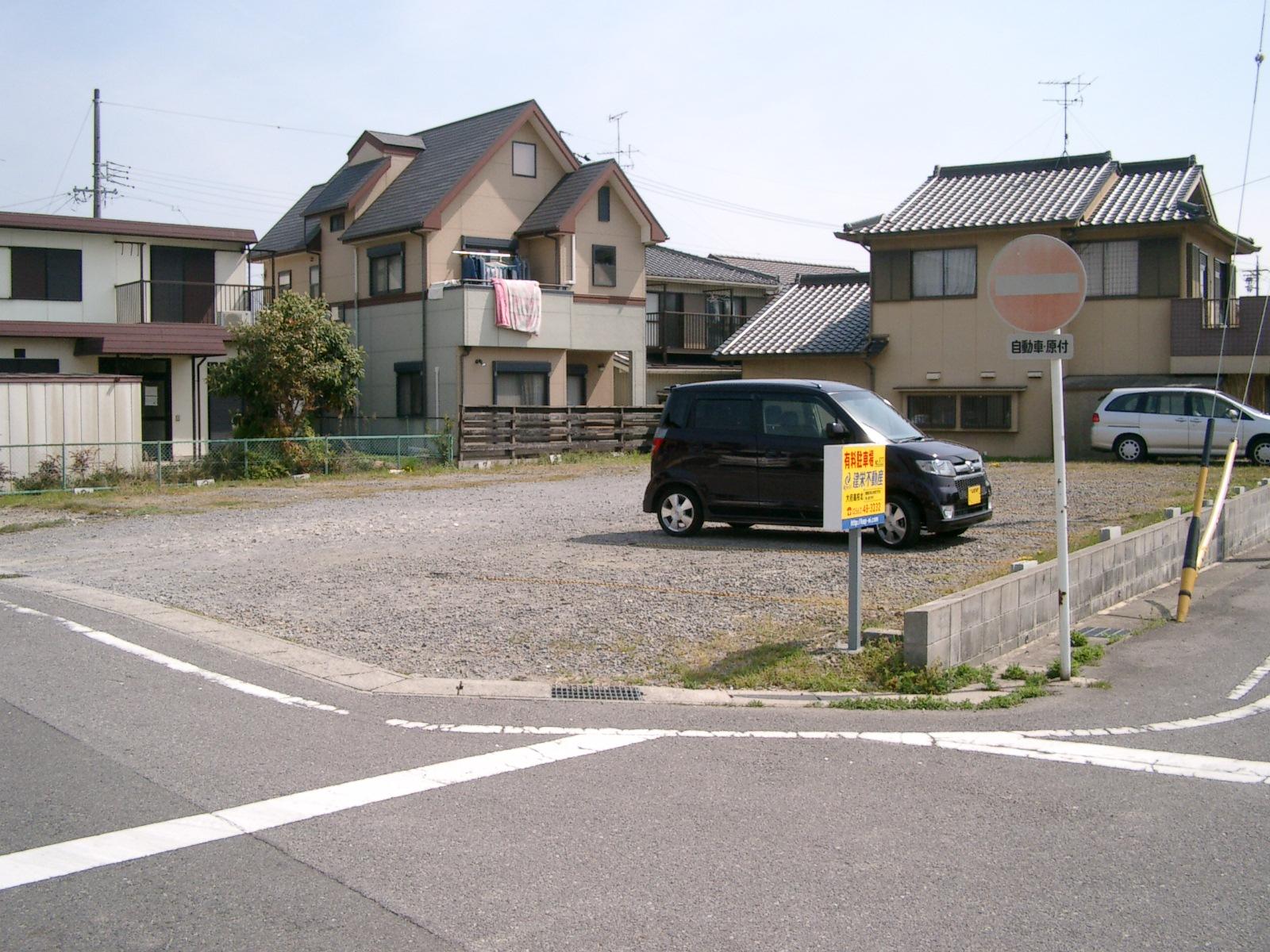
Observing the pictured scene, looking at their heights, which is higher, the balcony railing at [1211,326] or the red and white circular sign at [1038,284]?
the balcony railing at [1211,326]

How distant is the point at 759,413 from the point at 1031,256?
6184 millimetres

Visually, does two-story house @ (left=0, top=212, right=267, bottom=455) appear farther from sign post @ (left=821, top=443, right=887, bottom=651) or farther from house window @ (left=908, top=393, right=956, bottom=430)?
sign post @ (left=821, top=443, right=887, bottom=651)

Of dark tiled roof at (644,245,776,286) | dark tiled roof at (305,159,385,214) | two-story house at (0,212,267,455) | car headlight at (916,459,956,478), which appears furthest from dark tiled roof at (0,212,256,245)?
car headlight at (916,459,956,478)

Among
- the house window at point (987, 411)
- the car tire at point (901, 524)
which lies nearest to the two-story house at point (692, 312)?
the house window at point (987, 411)

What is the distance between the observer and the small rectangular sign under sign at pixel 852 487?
8.31m

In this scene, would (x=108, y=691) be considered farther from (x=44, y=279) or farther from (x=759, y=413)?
(x=44, y=279)

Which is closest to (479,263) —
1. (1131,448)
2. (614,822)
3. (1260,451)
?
(1131,448)

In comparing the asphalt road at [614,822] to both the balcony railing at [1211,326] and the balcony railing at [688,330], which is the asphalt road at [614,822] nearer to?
the balcony railing at [1211,326]

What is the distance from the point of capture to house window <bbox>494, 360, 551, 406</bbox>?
31859mm

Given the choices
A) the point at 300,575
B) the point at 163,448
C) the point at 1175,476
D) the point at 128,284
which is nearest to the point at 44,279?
the point at 128,284

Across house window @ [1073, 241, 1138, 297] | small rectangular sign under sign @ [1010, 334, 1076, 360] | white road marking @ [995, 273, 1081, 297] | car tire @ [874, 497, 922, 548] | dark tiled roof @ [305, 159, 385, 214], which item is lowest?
car tire @ [874, 497, 922, 548]

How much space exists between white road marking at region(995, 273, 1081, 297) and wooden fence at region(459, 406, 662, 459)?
2070 cm

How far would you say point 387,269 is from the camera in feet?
109

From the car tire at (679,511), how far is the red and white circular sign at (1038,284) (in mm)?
6552
